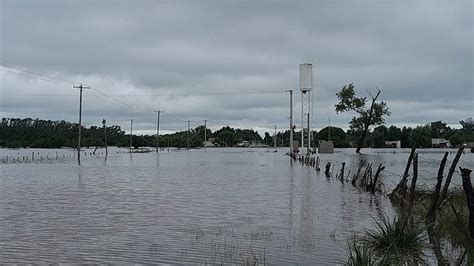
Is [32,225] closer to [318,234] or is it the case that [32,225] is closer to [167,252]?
[167,252]

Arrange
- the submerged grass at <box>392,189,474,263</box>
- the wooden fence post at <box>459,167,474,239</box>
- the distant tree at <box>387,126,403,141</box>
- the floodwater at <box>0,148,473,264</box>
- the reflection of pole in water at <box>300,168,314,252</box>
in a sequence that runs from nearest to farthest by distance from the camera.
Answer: the wooden fence post at <box>459,167,474,239</box>, the submerged grass at <box>392,189,474,263</box>, the floodwater at <box>0,148,473,264</box>, the reflection of pole in water at <box>300,168,314,252</box>, the distant tree at <box>387,126,403,141</box>

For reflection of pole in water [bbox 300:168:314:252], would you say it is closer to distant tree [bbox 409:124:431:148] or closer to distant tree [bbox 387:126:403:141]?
distant tree [bbox 409:124:431:148]

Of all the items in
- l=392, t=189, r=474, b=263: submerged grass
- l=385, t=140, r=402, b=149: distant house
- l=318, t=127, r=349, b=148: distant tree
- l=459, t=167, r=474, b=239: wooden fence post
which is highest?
l=318, t=127, r=349, b=148: distant tree

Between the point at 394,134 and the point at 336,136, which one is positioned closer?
the point at 394,134

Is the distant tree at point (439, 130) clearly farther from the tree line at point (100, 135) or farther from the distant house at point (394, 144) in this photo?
the distant house at point (394, 144)

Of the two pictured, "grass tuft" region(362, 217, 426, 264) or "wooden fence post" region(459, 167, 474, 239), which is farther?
"wooden fence post" region(459, 167, 474, 239)

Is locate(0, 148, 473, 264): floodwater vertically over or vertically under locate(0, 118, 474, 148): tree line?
under

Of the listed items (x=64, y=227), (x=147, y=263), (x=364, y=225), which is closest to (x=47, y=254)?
(x=147, y=263)

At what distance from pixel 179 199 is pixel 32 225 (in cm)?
838

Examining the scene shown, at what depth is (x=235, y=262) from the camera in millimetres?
10766

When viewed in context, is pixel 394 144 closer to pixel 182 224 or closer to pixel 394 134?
pixel 394 134

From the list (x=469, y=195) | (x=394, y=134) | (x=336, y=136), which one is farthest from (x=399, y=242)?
(x=394, y=134)

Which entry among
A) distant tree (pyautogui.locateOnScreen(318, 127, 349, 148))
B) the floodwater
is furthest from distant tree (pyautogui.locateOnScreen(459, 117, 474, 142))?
the floodwater

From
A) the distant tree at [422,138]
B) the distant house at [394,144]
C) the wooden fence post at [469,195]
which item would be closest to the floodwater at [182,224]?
the wooden fence post at [469,195]
